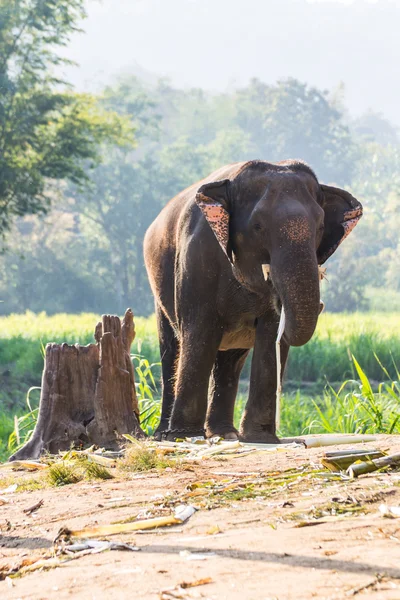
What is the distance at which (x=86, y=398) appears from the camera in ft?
23.0

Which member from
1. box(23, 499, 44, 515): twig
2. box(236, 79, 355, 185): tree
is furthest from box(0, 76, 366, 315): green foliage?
box(23, 499, 44, 515): twig

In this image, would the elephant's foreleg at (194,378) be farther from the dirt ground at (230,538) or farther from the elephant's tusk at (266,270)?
the dirt ground at (230,538)

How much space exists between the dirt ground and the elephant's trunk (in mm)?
1048

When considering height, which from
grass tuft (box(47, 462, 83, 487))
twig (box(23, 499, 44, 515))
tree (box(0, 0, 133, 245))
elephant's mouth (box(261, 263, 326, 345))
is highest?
tree (box(0, 0, 133, 245))

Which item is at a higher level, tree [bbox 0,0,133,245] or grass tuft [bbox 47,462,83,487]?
tree [bbox 0,0,133,245]

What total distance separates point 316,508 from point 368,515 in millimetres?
230

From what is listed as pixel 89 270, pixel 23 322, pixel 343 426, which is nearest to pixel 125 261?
pixel 89 270

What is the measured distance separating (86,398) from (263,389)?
1185mm

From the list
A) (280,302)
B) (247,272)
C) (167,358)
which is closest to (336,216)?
(247,272)

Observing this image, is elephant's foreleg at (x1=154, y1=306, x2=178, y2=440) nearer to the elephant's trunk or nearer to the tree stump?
the tree stump

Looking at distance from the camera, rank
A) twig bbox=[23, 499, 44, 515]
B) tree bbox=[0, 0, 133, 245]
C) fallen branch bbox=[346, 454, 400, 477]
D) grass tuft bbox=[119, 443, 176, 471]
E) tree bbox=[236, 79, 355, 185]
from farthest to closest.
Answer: tree bbox=[236, 79, 355, 185], tree bbox=[0, 0, 133, 245], grass tuft bbox=[119, 443, 176, 471], twig bbox=[23, 499, 44, 515], fallen branch bbox=[346, 454, 400, 477]

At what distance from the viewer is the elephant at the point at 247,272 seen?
6.02m

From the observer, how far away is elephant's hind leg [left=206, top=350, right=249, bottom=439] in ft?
25.1

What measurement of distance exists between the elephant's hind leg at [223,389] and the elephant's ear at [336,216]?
4.32 ft
